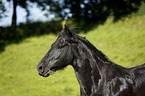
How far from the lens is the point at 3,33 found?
75.2ft

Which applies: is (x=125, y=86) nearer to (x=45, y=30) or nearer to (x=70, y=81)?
(x=70, y=81)

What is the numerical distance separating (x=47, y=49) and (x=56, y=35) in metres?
4.29

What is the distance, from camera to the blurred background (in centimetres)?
997

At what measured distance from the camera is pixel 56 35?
20.8 meters

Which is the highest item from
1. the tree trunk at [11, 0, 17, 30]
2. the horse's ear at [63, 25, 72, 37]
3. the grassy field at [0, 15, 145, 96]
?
the horse's ear at [63, 25, 72, 37]

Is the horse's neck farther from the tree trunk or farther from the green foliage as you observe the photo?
the tree trunk

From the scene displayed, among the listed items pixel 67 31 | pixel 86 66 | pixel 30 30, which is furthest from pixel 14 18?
pixel 86 66

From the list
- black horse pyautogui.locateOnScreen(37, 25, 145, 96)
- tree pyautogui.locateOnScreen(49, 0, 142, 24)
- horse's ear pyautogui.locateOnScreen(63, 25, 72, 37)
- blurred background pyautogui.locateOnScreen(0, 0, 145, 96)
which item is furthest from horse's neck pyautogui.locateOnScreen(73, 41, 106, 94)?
tree pyautogui.locateOnScreen(49, 0, 142, 24)

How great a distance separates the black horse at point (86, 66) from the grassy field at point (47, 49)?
14.5 feet

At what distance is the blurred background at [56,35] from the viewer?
32.7 ft

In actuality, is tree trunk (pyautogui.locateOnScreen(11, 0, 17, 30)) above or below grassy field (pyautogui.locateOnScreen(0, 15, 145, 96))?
above

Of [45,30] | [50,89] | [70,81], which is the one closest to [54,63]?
[50,89]

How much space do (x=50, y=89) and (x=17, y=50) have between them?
34.9ft

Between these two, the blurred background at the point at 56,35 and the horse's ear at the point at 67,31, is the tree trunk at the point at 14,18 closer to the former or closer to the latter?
the blurred background at the point at 56,35
